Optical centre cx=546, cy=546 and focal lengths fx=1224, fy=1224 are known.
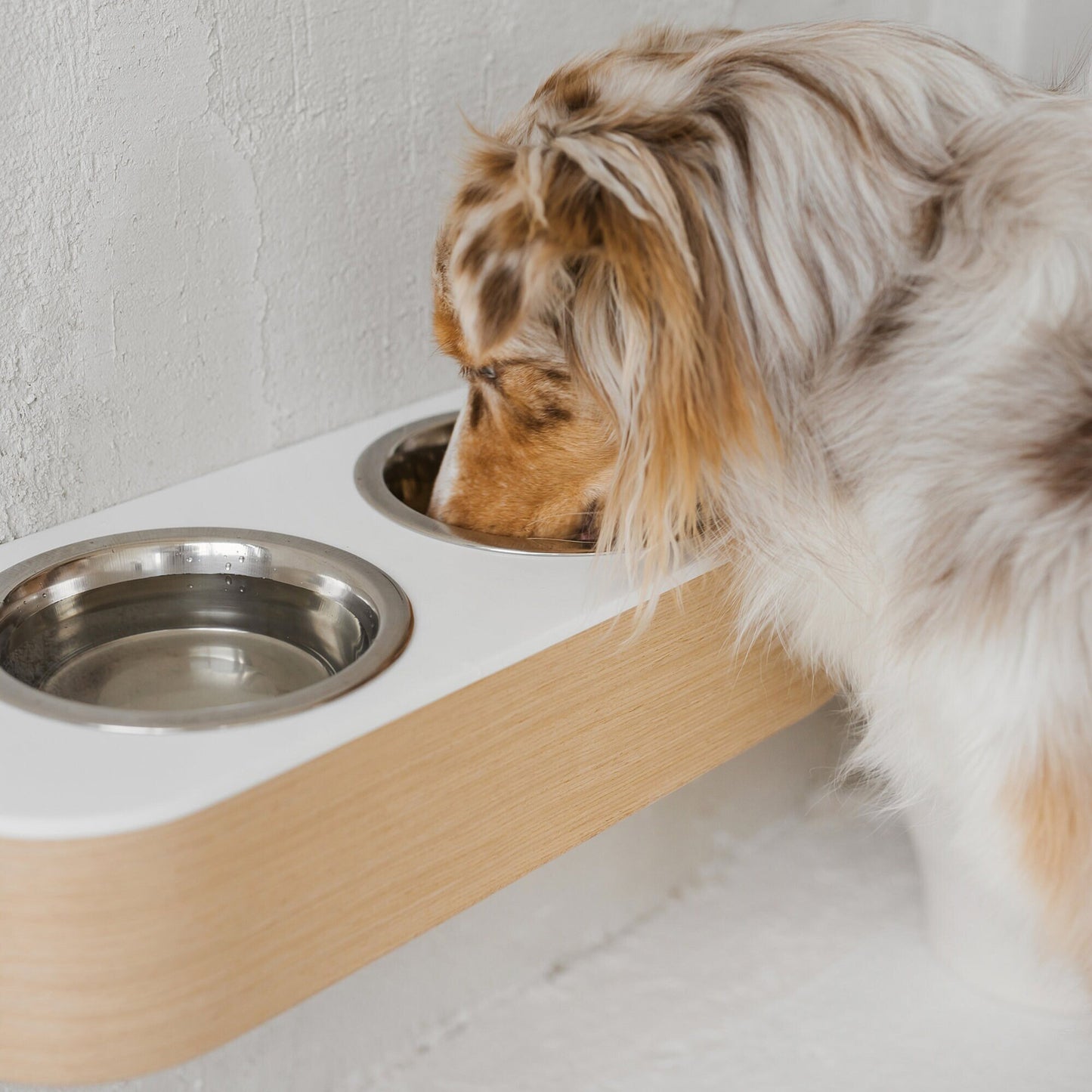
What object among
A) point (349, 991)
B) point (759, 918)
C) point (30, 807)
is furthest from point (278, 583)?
point (759, 918)

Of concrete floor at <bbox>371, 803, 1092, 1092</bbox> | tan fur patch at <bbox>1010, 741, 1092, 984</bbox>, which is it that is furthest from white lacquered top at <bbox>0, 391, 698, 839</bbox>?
concrete floor at <bbox>371, 803, 1092, 1092</bbox>

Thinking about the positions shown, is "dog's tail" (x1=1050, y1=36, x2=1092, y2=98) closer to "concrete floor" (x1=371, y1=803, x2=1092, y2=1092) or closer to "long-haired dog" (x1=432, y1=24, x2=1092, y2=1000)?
"long-haired dog" (x1=432, y1=24, x2=1092, y2=1000)

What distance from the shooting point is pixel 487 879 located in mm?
1060

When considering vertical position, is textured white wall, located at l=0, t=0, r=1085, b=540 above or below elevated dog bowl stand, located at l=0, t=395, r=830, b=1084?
above

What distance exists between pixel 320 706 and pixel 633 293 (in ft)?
1.34

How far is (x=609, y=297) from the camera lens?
41.6 inches

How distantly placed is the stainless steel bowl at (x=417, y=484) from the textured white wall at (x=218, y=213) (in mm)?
104

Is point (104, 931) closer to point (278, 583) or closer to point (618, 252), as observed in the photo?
point (278, 583)

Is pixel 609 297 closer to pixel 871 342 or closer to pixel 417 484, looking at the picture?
pixel 871 342

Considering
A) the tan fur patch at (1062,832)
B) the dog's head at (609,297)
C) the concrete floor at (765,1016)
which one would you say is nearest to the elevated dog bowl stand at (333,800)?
the dog's head at (609,297)

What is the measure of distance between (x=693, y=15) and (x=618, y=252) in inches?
38.9

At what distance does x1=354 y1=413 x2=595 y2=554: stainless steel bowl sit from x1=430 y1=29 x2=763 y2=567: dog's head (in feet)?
0.26

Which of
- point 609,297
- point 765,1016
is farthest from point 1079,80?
point 765,1016

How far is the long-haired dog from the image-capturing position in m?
1.01
